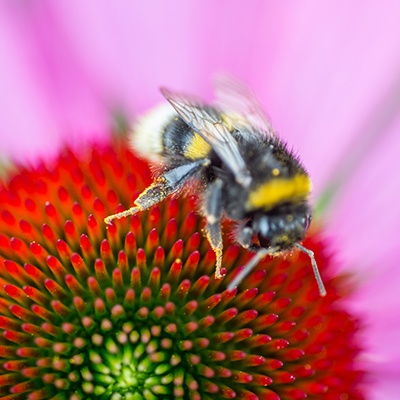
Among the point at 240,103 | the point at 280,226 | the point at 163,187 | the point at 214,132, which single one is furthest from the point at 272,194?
the point at 240,103

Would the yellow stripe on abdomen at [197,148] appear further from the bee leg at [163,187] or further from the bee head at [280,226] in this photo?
the bee head at [280,226]

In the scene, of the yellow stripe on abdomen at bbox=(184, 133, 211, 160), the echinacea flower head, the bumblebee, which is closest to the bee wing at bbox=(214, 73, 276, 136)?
the bumblebee

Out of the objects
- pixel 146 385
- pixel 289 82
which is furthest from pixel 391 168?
pixel 146 385

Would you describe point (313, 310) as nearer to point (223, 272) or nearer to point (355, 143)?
point (223, 272)

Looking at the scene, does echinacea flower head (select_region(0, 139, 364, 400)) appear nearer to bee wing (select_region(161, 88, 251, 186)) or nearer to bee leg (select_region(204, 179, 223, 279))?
bee leg (select_region(204, 179, 223, 279))

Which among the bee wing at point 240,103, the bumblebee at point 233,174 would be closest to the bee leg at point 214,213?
the bumblebee at point 233,174
